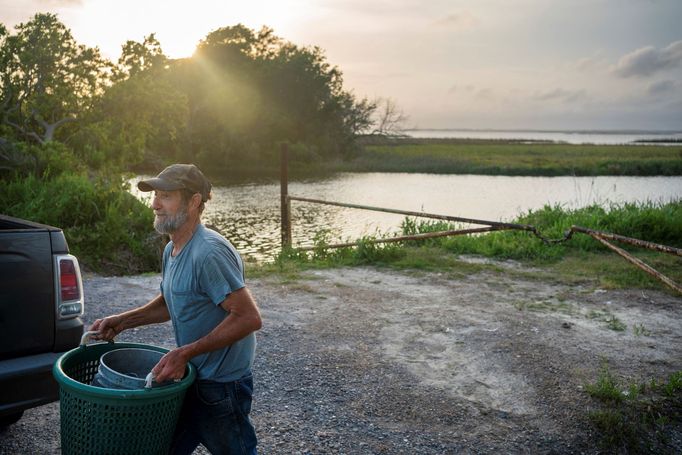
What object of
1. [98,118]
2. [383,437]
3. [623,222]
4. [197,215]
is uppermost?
[98,118]

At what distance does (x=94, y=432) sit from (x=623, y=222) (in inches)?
453

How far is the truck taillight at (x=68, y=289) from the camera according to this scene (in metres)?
3.50

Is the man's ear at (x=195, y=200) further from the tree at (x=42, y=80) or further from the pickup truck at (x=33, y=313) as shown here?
the tree at (x=42, y=80)

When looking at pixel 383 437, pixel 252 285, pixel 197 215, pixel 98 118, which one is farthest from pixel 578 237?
pixel 98 118

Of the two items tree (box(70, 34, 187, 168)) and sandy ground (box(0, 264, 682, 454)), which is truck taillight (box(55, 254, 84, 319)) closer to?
sandy ground (box(0, 264, 682, 454))

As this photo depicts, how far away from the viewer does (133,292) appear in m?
8.38

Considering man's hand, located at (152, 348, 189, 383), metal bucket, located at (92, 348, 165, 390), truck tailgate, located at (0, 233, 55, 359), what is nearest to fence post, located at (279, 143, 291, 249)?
truck tailgate, located at (0, 233, 55, 359)

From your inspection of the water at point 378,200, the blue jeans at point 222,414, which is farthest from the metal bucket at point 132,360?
the water at point 378,200

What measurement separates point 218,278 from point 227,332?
0.22m

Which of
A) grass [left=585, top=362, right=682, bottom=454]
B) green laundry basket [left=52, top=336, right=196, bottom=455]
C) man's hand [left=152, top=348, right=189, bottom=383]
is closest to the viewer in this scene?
green laundry basket [left=52, top=336, right=196, bottom=455]

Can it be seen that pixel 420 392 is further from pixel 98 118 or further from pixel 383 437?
pixel 98 118

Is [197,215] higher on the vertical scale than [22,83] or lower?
lower

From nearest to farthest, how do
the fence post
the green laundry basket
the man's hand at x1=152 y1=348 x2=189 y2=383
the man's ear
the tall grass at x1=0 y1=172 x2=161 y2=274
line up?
the green laundry basket
the man's hand at x1=152 y1=348 x2=189 y2=383
the man's ear
the tall grass at x1=0 y1=172 x2=161 y2=274
the fence post

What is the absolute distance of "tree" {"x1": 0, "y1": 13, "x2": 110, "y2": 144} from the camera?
16.9 meters
